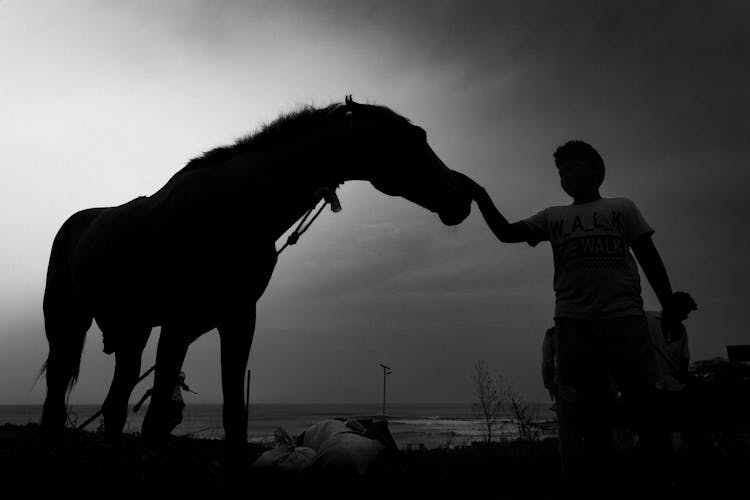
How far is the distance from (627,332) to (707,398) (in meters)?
7.48

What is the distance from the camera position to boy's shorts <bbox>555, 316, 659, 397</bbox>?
8.83ft

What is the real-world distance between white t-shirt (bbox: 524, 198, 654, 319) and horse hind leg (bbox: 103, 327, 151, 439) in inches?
120

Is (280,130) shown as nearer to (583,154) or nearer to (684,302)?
(583,154)

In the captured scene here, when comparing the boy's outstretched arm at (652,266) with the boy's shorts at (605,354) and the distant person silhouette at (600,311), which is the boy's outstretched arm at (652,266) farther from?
the boy's shorts at (605,354)

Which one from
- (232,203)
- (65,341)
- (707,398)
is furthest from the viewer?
(707,398)

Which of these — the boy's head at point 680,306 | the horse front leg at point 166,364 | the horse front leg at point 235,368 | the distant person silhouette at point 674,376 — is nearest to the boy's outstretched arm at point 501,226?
the boy's head at point 680,306

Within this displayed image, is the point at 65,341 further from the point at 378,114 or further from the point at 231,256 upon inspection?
the point at 378,114

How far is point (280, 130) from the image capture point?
3.63m

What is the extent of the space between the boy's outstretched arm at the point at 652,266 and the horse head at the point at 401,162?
1136 mm

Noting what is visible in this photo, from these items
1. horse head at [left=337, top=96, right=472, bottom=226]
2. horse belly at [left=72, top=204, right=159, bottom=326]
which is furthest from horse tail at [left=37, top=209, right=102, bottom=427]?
horse head at [left=337, top=96, right=472, bottom=226]

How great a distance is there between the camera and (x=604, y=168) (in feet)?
10.4

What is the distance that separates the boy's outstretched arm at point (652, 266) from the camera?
2861 millimetres

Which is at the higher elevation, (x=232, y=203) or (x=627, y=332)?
(x=232, y=203)

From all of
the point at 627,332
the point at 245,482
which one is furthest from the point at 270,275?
the point at 627,332
